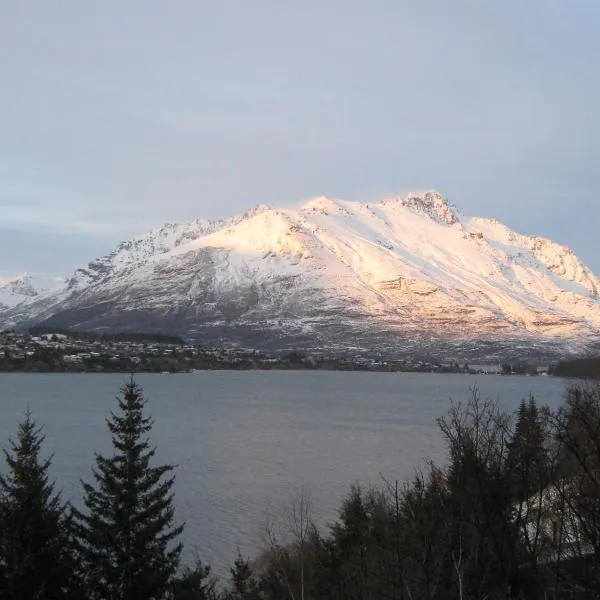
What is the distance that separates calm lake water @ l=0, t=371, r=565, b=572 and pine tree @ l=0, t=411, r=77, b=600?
6830mm

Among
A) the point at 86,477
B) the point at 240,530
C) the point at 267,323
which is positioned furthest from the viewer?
the point at 267,323

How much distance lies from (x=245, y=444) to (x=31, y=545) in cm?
2760

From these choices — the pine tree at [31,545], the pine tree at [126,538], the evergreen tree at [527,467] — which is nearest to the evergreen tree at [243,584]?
the pine tree at [126,538]

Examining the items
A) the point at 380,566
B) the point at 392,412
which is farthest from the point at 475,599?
the point at 392,412

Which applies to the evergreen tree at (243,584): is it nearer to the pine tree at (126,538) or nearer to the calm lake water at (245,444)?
the pine tree at (126,538)

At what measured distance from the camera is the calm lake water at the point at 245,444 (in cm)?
2206

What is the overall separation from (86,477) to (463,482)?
18.3 meters

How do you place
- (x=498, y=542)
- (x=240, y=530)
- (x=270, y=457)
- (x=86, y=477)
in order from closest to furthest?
(x=498, y=542) → (x=240, y=530) → (x=86, y=477) → (x=270, y=457)

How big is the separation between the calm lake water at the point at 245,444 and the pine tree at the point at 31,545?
22.4 feet

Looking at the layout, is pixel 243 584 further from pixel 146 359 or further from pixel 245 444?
pixel 146 359

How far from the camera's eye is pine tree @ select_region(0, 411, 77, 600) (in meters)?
9.94

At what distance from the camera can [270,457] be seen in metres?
33.4

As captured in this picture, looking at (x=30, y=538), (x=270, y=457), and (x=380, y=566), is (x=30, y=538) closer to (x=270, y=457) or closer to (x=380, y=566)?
(x=380, y=566)

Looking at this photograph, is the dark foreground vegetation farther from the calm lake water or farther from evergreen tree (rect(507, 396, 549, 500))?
the calm lake water
